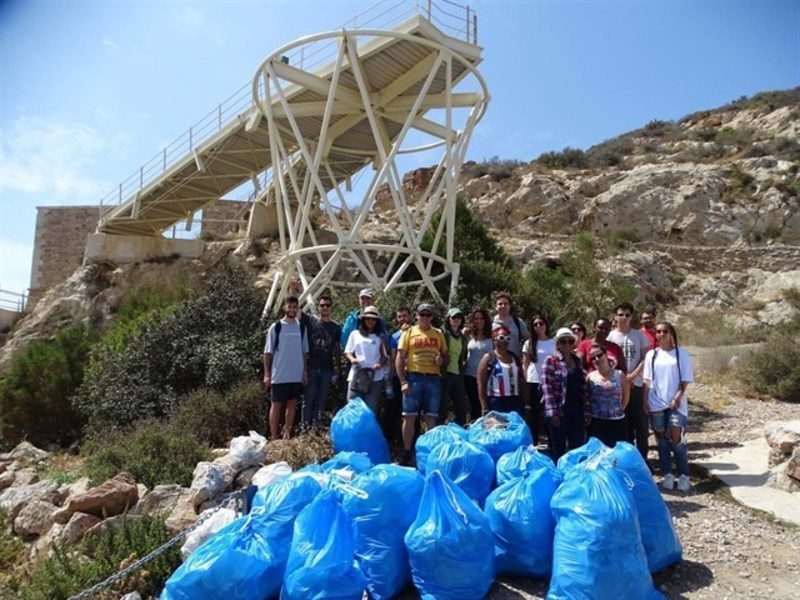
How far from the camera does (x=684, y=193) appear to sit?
1123 inches

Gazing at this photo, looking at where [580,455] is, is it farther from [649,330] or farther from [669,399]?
[649,330]

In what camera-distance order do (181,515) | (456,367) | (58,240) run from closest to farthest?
(181,515)
(456,367)
(58,240)

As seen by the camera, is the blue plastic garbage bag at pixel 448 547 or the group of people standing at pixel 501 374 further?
the group of people standing at pixel 501 374

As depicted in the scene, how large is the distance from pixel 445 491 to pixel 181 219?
58.3 feet

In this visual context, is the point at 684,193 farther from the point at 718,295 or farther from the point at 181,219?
the point at 181,219

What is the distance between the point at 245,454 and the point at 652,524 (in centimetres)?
322

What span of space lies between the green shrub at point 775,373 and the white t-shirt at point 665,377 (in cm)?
724

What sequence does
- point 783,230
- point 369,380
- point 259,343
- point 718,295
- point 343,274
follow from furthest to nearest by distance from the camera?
point 783,230, point 718,295, point 343,274, point 259,343, point 369,380

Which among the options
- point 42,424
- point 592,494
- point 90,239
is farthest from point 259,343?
point 90,239

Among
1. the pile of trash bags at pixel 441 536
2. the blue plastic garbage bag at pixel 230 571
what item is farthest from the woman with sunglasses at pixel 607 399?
the blue plastic garbage bag at pixel 230 571

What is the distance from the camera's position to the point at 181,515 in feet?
15.0

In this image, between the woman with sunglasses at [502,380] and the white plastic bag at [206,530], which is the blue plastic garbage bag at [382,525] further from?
the woman with sunglasses at [502,380]

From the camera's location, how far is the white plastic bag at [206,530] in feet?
13.1

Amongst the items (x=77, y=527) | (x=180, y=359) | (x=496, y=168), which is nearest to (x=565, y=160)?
(x=496, y=168)
